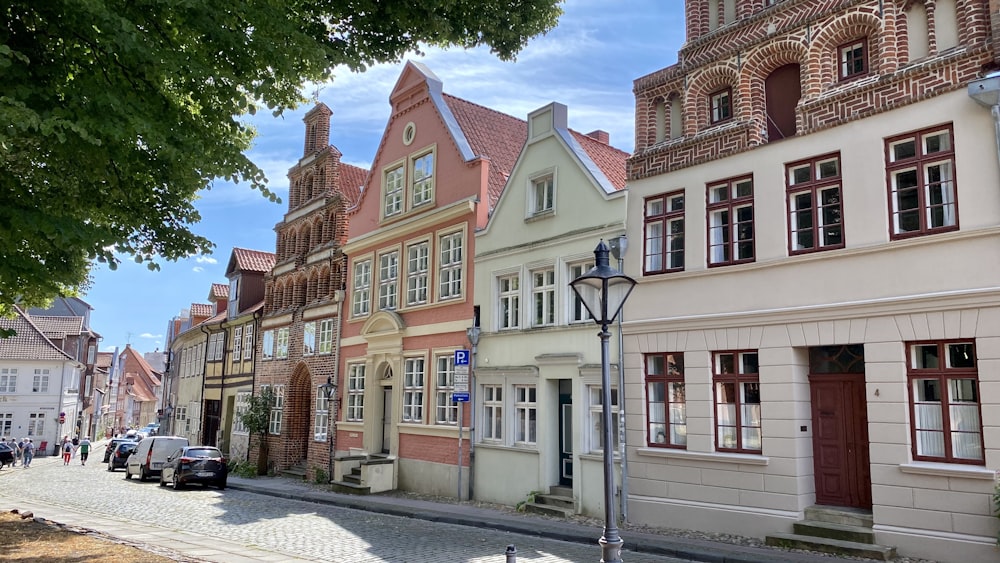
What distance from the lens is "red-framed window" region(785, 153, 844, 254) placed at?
12.8 meters

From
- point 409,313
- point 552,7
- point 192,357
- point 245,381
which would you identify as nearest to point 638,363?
point 552,7

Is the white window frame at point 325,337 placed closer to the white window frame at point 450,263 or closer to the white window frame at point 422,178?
the white window frame at point 422,178

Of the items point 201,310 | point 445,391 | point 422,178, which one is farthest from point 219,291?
point 445,391

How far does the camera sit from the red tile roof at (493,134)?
22094 mm

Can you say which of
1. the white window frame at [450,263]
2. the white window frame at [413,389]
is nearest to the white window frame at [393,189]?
the white window frame at [450,263]

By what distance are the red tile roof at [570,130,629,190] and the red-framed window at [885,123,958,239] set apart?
7.77m

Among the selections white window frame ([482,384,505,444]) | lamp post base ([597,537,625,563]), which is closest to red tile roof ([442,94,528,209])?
white window frame ([482,384,505,444])

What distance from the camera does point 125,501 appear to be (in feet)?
67.6

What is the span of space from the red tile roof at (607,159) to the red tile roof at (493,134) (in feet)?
8.43

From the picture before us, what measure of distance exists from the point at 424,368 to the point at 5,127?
613 inches

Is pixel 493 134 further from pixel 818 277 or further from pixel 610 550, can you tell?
pixel 610 550

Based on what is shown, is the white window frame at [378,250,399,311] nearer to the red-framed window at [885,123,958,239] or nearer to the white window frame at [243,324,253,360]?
the white window frame at [243,324,253,360]

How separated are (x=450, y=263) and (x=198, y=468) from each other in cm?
1118

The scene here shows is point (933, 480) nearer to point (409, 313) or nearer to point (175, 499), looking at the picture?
point (409, 313)
